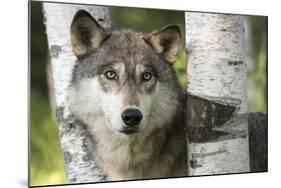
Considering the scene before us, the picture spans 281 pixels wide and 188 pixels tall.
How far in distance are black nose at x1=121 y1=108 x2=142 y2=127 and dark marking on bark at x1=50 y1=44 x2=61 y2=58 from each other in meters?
0.53

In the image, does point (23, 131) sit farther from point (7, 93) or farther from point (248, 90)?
point (248, 90)

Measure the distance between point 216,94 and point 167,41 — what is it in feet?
1.62

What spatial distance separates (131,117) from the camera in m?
2.62

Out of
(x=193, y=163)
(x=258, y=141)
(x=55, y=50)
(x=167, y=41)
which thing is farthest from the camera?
(x=258, y=141)

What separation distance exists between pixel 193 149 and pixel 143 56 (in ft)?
2.18

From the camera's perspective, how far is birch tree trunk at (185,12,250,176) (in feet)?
9.79

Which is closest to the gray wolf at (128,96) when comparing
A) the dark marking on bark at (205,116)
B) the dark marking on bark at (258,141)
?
the dark marking on bark at (205,116)

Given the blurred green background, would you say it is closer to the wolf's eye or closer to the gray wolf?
the gray wolf

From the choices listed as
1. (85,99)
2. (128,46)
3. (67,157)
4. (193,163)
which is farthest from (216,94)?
(67,157)

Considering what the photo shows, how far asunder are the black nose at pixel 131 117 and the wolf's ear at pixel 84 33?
0.44 m

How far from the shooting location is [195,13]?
3031 millimetres

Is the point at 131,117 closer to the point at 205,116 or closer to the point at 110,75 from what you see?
the point at 110,75

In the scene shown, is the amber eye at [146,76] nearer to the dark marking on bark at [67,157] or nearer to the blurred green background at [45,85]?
the blurred green background at [45,85]

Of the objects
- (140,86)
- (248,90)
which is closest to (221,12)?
(248,90)
